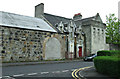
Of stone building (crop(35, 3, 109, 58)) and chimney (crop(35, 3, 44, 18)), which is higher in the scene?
chimney (crop(35, 3, 44, 18))

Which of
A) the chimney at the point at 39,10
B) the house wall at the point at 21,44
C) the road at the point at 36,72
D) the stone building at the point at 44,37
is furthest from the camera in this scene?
the chimney at the point at 39,10

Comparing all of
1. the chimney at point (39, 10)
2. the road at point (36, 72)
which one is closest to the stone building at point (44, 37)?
the chimney at point (39, 10)

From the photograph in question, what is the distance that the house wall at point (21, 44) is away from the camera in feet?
58.7

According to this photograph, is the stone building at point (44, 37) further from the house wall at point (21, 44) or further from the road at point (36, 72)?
the road at point (36, 72)

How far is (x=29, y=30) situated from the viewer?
20.5 meters

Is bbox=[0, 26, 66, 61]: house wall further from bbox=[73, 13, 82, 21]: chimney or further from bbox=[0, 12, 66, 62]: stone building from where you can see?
bbox=[73, 13, 82, 21]: chimney

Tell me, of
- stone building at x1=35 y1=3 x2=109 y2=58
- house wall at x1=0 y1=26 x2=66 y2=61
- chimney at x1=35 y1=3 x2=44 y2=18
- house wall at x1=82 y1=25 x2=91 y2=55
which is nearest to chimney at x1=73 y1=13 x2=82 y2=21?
stone building at x1=35 y1=3 x2=109 y2=58

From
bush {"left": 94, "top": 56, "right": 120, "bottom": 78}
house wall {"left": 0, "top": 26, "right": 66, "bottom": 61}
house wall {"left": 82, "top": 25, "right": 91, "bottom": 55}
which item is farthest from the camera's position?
house wall {"left": 82, "top": 25, "right": 91, "bottom": 55}

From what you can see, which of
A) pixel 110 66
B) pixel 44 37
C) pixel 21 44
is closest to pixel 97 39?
pixel 44 37

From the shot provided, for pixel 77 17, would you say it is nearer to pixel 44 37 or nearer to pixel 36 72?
pixel 44 37

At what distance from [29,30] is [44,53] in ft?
14.9

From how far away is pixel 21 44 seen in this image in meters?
19.4

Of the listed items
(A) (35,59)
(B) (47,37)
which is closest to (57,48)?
(B) (47,37)

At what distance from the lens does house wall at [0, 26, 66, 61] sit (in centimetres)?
1791
